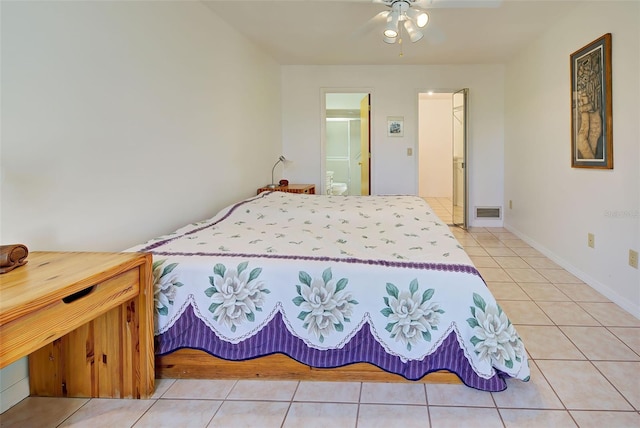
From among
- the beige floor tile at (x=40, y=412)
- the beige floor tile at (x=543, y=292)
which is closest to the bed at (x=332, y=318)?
the beige floor tile at (x=40, y=412)

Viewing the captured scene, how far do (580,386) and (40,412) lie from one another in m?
2.21

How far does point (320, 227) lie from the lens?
2.51 m

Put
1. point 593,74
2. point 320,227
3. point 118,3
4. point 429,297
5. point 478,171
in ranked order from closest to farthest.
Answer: point 429,297 < point 118,3 < point 320,227 < point 593,74 < point 478,171

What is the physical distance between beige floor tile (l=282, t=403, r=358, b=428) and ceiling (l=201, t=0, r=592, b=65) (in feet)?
8.39

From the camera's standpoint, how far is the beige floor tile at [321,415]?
148cm

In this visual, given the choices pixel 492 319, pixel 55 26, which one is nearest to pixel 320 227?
pixel 492 319

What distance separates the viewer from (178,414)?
1535mm

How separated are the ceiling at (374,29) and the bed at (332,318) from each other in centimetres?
202

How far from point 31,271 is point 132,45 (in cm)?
146

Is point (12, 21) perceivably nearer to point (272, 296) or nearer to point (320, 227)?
point (272, 296)

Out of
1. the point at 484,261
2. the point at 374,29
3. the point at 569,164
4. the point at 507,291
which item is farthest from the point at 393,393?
the point at 374,29

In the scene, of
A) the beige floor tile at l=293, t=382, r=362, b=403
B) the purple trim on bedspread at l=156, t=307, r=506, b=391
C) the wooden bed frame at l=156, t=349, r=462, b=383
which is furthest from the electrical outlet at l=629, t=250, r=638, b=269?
the beige floor tile at l=293, t=382, r=362, b=403

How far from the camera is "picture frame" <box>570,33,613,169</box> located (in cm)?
271

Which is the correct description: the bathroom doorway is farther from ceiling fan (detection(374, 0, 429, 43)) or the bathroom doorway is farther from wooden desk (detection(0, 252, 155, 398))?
wooden desk (detection(0, 252, 155, 398))
